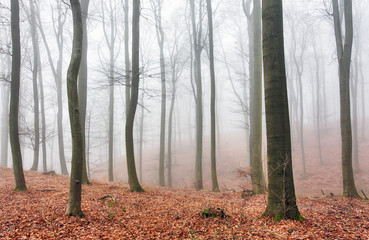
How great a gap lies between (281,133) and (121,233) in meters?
3.60

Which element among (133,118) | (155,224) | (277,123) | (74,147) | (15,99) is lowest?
(155,224)

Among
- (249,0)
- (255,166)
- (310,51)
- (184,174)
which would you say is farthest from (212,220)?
(310,51)

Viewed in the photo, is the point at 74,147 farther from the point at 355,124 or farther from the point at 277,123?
the point at 355,124

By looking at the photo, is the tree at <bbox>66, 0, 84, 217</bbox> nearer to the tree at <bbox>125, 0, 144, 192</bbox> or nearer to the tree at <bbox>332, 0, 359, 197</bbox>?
the tree at <bbox>125, 0, 144, 192</bbox>

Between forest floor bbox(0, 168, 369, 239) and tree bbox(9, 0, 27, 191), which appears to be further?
tree bbox(9, 0, 27, 191)

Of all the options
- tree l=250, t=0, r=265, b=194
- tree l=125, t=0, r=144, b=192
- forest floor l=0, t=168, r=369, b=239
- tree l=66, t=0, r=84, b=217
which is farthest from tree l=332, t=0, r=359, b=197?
tree l=66, t=0, r=84, b=217

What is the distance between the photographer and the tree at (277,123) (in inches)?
173

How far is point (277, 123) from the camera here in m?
4.49

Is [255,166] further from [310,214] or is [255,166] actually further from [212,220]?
[212,220]

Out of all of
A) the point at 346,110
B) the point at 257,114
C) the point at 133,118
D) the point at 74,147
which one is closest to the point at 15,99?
the point at 133,118

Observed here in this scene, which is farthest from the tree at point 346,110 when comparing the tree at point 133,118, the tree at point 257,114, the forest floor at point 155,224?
the tree at point 133,118

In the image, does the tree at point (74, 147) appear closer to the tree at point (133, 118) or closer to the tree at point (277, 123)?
the tree at point (133, 118)

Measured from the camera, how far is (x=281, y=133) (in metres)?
4.45

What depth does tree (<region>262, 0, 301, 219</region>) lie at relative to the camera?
440cm
